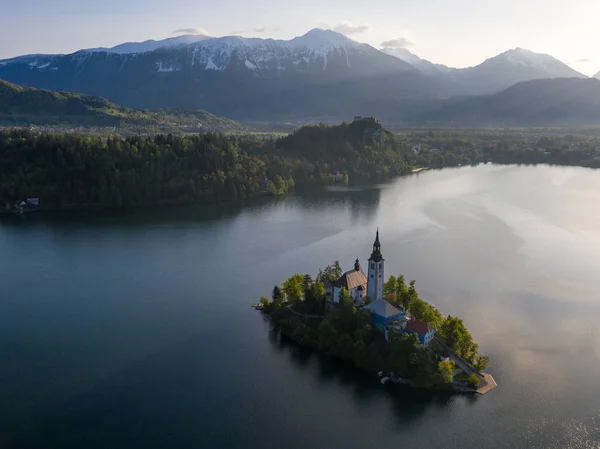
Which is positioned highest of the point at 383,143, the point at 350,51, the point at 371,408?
the point at 350,51

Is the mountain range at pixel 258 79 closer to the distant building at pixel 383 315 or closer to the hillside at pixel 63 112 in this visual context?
the hillside at pixel 63 112

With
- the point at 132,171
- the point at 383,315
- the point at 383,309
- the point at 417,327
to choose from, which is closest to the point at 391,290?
the point at 383,309

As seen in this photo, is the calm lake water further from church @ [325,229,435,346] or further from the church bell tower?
the church bell tower

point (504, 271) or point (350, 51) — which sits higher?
point (350, 51)

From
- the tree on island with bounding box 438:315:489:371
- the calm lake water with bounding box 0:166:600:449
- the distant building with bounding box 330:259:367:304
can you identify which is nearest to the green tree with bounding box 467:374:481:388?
the calm lake water with bounding box 0:166:600:449

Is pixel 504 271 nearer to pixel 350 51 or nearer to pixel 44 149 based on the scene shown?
pixel 44 149

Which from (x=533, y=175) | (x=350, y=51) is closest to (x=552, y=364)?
(x=533, y=175)

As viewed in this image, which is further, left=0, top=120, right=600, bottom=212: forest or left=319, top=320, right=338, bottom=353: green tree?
left=0, top=120, right=600, bottom=212: forest

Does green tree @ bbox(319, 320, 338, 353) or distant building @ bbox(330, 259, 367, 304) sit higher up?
distant building @ bbox(330, 259, 367, 304)
